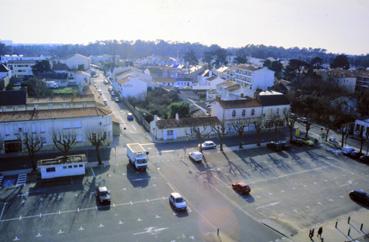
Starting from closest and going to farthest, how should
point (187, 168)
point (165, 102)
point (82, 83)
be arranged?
point (187, 168)
point (165, 102)
point (82, 83)

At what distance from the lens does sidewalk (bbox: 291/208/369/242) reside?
18453 mm

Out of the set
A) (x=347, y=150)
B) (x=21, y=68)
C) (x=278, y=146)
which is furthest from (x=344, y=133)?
(x=21, y=68)

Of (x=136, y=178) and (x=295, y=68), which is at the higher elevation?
(x=295, y=68)

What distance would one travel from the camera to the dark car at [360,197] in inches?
897

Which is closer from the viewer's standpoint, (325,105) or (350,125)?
(350,125)

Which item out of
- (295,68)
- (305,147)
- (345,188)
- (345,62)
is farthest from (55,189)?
(345,62)

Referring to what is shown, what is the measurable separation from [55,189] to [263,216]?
1393cm

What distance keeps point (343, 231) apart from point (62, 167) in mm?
19177

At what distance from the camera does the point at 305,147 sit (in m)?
34.5

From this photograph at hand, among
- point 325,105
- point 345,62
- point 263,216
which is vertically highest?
point 345,62

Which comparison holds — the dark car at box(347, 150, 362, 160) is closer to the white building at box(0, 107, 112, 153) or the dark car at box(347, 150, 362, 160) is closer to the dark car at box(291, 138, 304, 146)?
the dark car at box(291, 138, 304, 146)

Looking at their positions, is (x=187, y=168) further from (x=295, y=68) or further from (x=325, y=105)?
(x=295, y=68)

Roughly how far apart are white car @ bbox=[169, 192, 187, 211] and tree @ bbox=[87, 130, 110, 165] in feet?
29.8

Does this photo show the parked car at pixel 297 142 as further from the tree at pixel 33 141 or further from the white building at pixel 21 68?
the white building at pixel 21 68
